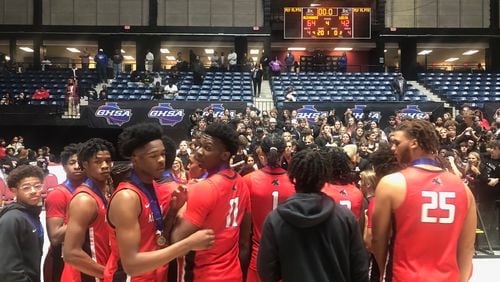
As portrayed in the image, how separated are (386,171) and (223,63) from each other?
20.6 m

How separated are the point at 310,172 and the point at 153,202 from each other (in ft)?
2.69

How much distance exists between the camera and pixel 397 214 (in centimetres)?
282

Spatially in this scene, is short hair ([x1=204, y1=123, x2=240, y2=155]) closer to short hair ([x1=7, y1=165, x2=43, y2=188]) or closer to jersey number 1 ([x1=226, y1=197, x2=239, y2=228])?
jersey number 1 ([x1=226, y1=197, x2=239, y2=228])

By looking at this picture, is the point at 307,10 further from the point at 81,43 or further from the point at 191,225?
the point at 191,225

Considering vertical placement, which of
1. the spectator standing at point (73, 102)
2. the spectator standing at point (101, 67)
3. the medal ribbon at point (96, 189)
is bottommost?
the medal ribbon at point (96, 189)

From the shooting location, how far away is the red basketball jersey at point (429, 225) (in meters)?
2.79

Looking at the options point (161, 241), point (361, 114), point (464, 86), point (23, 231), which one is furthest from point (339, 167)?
point (464, 86)

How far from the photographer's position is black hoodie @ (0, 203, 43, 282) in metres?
3.31

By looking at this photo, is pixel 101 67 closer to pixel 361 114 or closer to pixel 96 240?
pixel 361 114

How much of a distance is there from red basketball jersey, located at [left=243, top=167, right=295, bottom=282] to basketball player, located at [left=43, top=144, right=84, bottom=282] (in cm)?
128

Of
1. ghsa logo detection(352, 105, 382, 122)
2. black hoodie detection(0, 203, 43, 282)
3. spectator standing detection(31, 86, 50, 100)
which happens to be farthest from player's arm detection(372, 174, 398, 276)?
spectator standing detection(31, 86, 50, 100)

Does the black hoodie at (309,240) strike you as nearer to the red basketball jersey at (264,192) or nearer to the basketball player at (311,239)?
the basketball player at (311,239)

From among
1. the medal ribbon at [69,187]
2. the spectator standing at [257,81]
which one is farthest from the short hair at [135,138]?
the spectator standing at [257,81]

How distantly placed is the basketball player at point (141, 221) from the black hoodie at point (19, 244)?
1056 mm
